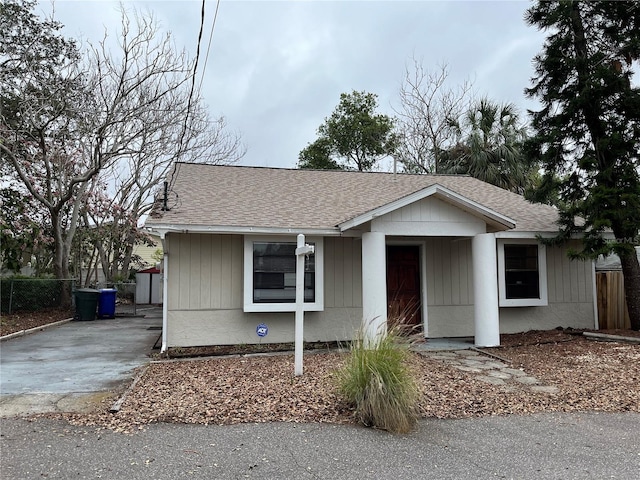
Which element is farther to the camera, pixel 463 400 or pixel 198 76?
pixel 198 76

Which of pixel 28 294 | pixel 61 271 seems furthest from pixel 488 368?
pixel 61 271

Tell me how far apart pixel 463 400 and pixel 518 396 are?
770mm

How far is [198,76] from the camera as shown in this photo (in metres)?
9.18

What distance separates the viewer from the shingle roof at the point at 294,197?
859 centimetres

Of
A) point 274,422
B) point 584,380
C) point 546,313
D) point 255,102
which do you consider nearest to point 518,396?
point 584,380

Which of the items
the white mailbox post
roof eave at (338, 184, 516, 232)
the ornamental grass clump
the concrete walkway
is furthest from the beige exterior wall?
the ornamental grass clump

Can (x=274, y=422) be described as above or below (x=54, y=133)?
below

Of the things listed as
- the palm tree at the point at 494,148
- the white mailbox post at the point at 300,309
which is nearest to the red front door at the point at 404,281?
the white mailbox post at the point at 300,309

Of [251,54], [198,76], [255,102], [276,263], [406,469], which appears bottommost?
[406,469]

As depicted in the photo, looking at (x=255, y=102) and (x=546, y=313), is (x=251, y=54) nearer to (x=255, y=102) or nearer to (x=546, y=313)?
(x=255, y=102)

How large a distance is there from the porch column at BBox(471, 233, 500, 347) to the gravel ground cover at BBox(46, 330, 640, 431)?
742 mm

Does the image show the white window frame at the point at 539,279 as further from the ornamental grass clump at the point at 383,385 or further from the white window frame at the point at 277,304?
the ornamental grass clump at the point at 383,385

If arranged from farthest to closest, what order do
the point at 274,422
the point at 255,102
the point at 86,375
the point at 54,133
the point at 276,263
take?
the point at 255,102
the point at 54,133
the point at 276,263
the point at 86,375
the point at 274,422

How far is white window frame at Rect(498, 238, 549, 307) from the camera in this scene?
9.71 metres
